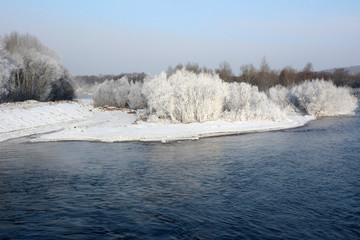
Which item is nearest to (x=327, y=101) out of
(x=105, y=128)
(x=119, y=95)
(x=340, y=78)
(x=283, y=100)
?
(x=283, y=100)

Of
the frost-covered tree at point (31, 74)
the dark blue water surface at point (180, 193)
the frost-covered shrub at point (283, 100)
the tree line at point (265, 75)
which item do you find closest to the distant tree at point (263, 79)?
the tree line at point (265, 75)

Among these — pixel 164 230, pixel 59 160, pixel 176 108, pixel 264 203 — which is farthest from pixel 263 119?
pixel 164 230

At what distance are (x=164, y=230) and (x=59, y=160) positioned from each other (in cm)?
1036

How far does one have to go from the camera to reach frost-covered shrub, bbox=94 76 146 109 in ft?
176

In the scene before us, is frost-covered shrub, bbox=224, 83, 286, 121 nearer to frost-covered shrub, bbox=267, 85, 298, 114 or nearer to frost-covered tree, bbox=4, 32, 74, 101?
frost-covered shrub, bbox=267, 85, 298, 114

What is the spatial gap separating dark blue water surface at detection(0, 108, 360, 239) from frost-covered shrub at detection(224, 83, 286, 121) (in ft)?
49.0

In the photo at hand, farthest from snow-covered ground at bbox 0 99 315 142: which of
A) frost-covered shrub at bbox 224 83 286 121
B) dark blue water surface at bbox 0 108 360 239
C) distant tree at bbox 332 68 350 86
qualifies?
distant tree at bbox 332 68 350 86

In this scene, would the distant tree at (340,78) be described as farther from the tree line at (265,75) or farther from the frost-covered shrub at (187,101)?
the frost-covered shrub at (187,101)

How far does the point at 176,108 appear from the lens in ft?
111

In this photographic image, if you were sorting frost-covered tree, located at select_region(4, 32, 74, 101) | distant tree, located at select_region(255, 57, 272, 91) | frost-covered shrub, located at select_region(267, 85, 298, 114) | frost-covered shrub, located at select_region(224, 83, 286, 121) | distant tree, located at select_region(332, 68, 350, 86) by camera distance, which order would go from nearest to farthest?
frost-covered shrub, located at select_region(224, 83, 286, 121) < frost-covered tree, located at select_region(4, 32, 74, 101) < frost-covered shrub, located at select_region(267, 85, 298, 114) < distant tree, located at select_region(255, 57, 272, 91) < distant tree, located at select_region(332, 68, 350, 86)

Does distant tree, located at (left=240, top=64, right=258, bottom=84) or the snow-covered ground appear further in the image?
distant tree, located at (left=240, top=64, right=258, bottom=84)

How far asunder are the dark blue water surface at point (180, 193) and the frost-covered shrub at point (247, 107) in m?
14.9

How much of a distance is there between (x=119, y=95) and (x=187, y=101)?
26.0 meters

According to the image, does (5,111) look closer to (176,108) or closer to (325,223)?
(176,108)
